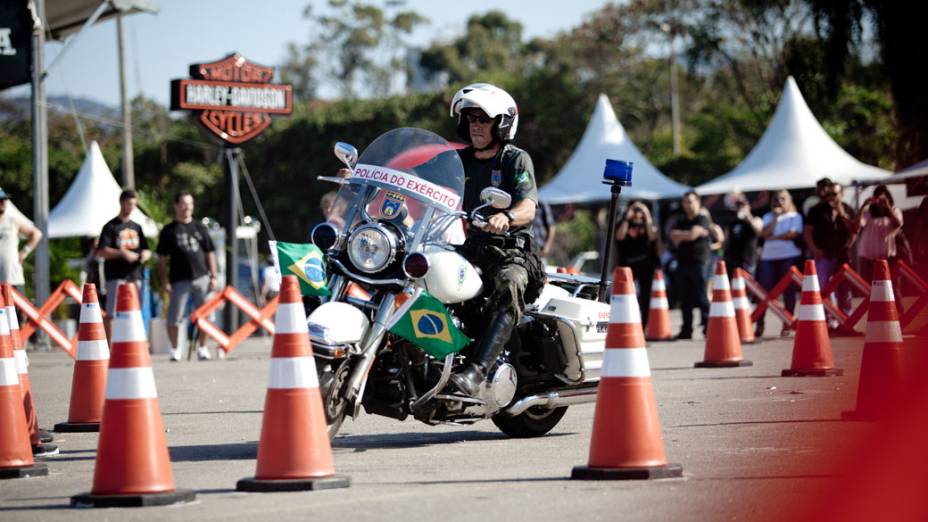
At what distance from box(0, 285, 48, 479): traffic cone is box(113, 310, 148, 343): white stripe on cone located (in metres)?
1.20

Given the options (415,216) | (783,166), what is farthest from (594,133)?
(415,216)

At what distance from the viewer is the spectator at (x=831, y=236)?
18.2m

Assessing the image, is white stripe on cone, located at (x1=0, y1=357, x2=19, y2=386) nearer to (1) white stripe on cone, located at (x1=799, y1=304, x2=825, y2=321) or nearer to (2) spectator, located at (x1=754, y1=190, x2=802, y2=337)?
(1) white stripe on cone, located at (x1=799, y1=304, x2=825, y2=321)

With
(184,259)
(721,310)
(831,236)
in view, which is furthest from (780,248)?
(184,259)

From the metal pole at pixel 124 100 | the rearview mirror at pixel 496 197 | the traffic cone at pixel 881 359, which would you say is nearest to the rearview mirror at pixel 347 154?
the rearview mirror at pixel 496 197

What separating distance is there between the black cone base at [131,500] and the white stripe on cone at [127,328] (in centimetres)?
67

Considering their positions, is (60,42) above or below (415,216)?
above

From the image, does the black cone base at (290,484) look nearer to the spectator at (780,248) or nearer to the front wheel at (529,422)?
the front wheel at (529,422)

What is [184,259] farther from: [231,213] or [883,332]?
[883,332]

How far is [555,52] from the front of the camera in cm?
5922

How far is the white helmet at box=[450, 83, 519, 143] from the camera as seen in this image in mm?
8445

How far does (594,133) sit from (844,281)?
11.2m

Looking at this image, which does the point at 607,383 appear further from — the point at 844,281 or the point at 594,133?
the point at 594,133

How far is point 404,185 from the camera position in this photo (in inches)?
319
